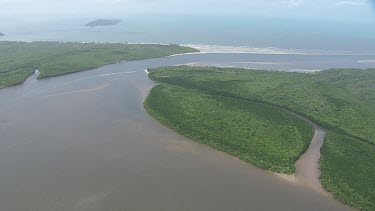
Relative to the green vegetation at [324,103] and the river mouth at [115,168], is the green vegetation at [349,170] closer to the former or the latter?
the green vegetation at [324,103]

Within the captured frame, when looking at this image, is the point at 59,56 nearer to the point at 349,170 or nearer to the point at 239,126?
the point at 239,126

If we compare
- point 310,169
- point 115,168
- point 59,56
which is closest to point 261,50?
point 59,56

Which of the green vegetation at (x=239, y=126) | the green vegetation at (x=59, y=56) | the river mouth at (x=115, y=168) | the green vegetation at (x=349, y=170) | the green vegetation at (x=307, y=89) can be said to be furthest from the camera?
the green vegetation at (x=59, y=56)

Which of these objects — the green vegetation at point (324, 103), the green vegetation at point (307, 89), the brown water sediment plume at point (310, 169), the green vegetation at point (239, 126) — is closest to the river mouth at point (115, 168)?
the brown water sediment plume at point (310, 169)

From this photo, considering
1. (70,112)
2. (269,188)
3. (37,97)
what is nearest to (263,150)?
(269,188)

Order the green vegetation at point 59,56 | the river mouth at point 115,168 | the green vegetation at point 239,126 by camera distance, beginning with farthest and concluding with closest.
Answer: the green vegetation at point 59,56, the green vegetation at point 239,126, the river mouth at point 115,168

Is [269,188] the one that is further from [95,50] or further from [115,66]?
[95,50]

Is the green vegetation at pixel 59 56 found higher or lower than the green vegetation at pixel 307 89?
higher
